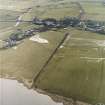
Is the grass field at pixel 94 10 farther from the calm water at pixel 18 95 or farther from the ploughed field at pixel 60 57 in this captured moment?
the calm water at pixel 18 95

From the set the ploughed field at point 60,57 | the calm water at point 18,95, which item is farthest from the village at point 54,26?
the calm water at point 18,95

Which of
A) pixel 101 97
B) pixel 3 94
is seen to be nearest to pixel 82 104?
pixel 101 97

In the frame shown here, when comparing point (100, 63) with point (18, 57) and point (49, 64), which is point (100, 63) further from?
point (18, 57)

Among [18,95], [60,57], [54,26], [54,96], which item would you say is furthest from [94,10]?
[18,95]

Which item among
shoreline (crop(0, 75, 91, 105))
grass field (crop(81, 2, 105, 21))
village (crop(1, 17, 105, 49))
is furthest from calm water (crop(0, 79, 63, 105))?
grass field (crop(81, 2, 105, 21))

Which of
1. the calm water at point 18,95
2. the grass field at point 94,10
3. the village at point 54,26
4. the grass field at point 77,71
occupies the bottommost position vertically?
the calm water at point 18,95

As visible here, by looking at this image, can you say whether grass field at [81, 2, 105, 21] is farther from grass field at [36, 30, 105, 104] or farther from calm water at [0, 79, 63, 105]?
calm water at [0, 79, 63, 105]

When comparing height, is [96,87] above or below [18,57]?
below
